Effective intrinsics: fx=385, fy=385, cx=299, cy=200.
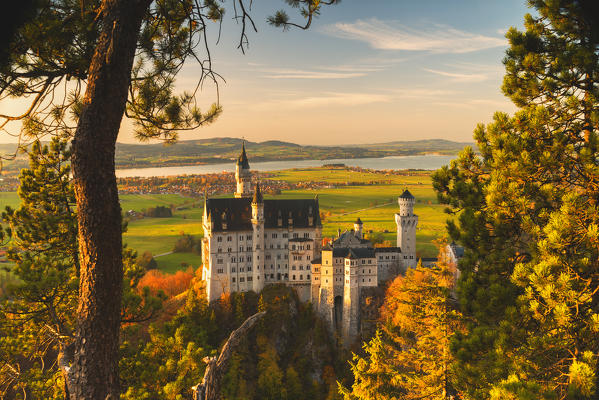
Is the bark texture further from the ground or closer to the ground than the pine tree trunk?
closer to the ground

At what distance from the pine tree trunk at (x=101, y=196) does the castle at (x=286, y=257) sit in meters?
54.4

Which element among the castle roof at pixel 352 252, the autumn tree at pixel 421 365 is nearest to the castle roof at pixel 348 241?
the castle roof at pixel 352 252

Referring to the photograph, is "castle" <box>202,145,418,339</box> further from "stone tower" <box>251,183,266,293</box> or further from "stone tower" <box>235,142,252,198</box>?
"stone tower" <box>235,142,252,198</box>

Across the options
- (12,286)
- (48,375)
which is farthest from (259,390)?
(12,286)

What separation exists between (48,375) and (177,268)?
243 feet

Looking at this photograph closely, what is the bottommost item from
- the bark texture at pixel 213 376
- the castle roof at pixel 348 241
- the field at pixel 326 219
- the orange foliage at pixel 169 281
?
the orange foliage at pixel 169 281

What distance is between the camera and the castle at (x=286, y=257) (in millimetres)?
61125

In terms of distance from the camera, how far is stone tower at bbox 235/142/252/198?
71812 millimetres

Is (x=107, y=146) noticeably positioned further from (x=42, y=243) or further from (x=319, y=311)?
(x=319, y=311)

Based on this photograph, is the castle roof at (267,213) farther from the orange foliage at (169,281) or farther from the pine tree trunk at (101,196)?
the pine tree trunk at (101,196)

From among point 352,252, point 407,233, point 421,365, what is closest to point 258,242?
point 352,252

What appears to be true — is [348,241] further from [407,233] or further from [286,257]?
[407,233]

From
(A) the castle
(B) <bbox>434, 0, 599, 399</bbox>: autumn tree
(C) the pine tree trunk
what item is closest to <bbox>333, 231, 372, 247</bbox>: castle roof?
(A) the castle

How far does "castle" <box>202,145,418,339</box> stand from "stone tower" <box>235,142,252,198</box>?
29.6 feet
